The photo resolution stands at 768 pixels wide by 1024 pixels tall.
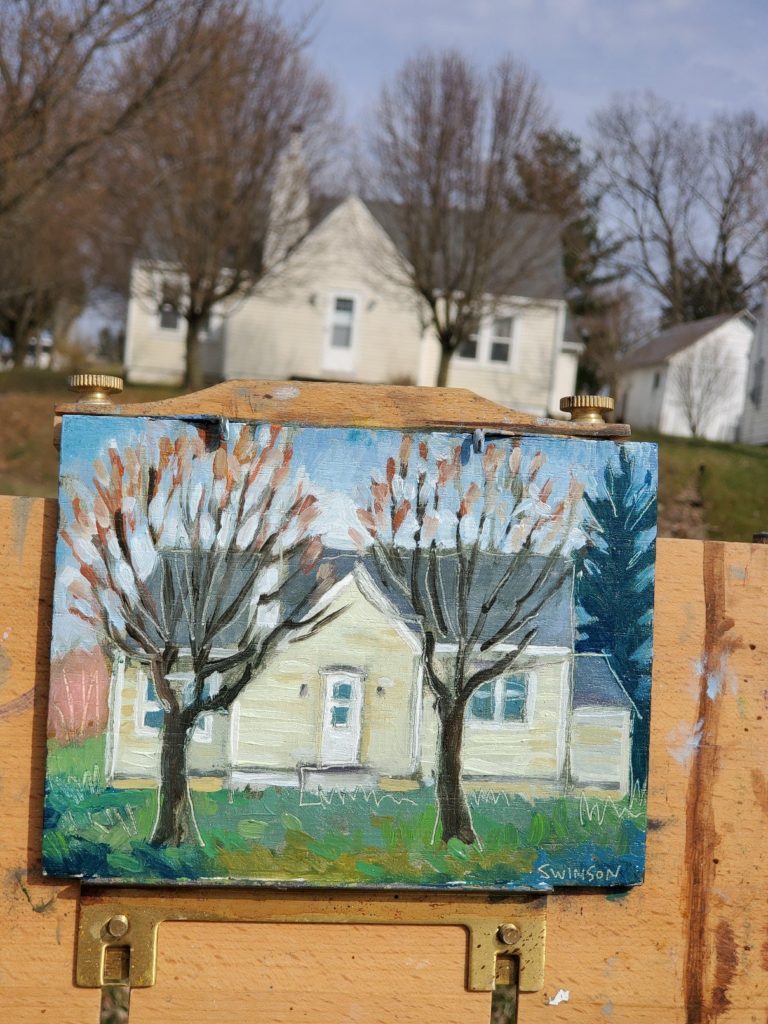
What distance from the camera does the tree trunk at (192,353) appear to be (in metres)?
18.8

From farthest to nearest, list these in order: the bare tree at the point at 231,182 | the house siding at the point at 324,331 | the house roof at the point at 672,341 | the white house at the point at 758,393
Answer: the house roof at the point at 672,341
the white house at the point at 758,393
the house siding at the point at 324,331
the bare tree at the point at 231,182

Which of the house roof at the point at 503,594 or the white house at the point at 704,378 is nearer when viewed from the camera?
the house roof at the point at 503,594

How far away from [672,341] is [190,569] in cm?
3078

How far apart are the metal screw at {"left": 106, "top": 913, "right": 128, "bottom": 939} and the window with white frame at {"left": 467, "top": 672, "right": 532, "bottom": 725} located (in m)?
0.95

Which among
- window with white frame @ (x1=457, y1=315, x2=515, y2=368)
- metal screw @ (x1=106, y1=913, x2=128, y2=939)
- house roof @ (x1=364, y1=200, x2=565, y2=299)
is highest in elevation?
house roof @ (x1=364, y1=200, x2=565, y2=299)

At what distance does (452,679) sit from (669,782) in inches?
25.1

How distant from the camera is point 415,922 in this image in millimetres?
2393

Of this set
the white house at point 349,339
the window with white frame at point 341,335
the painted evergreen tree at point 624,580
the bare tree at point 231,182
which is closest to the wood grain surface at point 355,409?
the painted evergreen tree at point 624,580

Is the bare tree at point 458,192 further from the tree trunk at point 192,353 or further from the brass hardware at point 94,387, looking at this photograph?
the brass hardware at point 94,387

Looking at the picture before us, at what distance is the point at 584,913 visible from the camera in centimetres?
244

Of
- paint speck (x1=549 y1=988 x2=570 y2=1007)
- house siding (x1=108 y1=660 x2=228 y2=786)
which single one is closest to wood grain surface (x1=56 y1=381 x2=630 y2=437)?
house siding (x1=108 y1=660 x2=228 y2=786)

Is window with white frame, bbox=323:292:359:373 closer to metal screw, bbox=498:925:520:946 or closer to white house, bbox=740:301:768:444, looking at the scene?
white house, bbox=740:301:768:444

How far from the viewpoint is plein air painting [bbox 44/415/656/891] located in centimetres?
230

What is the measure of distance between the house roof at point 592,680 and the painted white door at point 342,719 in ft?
1.74
